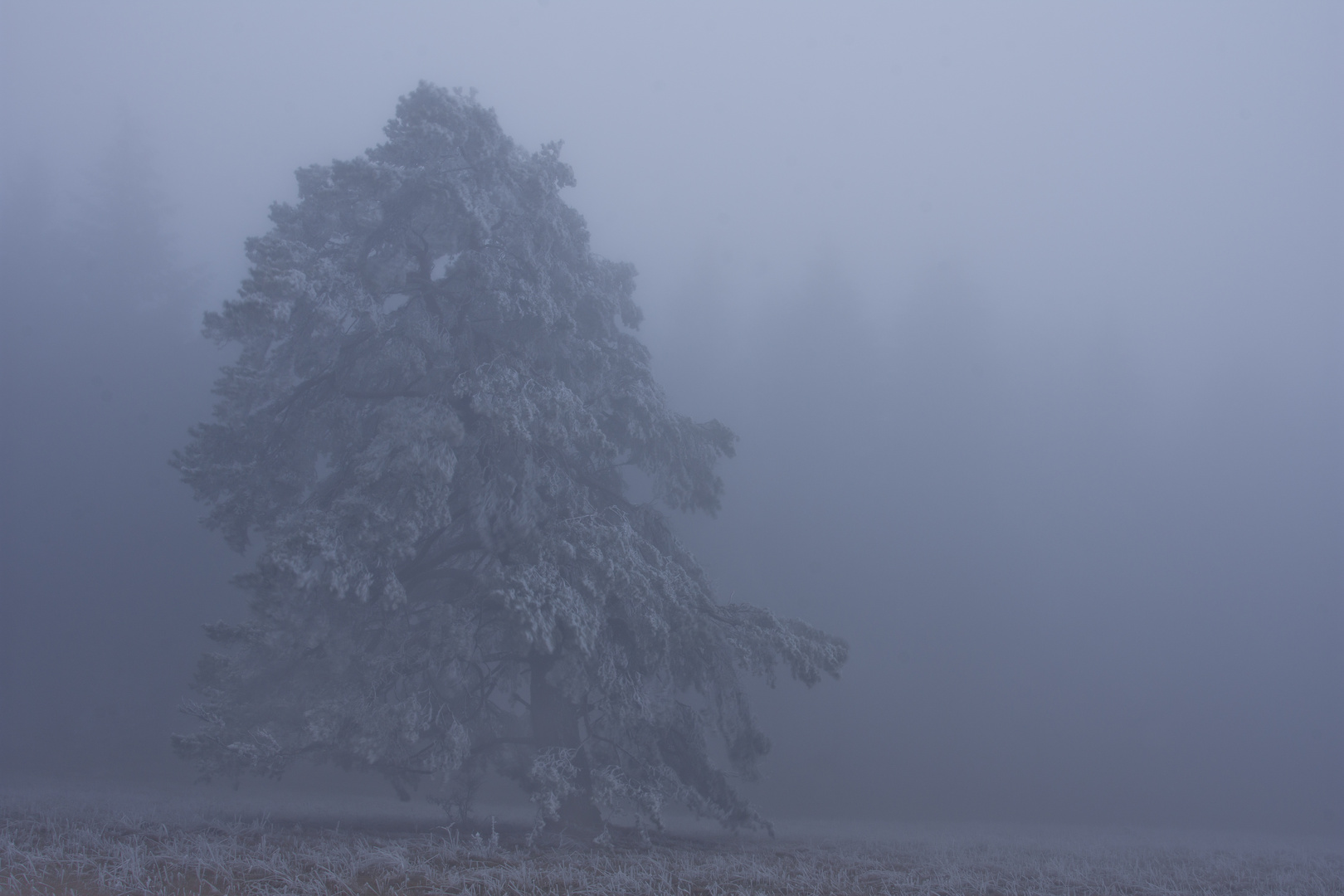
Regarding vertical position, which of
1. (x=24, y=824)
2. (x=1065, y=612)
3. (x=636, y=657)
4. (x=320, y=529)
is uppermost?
(x=1065, y=612)

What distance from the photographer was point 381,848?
658 centimetres

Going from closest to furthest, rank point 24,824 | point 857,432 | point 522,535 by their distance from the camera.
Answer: point 24,824, point 522,535, point 857,432

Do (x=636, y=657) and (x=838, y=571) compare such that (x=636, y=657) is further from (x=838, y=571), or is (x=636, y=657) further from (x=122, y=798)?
(x=838, y=571)

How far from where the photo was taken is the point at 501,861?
661 centimetres

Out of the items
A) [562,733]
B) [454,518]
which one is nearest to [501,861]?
[562,733]

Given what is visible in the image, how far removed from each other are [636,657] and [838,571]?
1373 centimetres

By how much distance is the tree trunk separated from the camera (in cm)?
905

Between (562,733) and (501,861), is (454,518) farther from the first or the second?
(501,861)

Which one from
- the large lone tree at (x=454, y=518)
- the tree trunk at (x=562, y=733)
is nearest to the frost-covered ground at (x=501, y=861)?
the tree trunk at (x=562, y=733)

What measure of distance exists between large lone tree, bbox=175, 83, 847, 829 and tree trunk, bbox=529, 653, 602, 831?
0.03 metres

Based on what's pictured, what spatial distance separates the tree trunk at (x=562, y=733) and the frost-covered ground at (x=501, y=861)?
51cm

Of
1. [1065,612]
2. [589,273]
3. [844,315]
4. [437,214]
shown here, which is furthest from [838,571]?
[437,214]

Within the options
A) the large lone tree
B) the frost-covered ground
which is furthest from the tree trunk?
the frost-covered ground

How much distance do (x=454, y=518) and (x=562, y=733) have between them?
2901 mm
